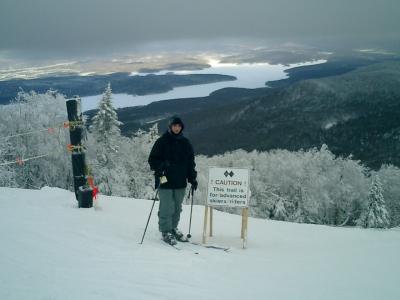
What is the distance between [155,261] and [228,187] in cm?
286

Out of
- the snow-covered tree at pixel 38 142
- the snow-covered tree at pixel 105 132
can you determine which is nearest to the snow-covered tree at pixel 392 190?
the snow-covered tree at pixel 105 132

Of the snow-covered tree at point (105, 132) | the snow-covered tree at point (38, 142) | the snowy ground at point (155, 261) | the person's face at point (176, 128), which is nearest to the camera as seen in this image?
the snowy ground at point (155, 261)

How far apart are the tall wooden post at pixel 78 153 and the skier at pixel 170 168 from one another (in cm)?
→ 300

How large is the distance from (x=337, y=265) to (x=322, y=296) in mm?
2084

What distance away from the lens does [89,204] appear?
10.0 metres

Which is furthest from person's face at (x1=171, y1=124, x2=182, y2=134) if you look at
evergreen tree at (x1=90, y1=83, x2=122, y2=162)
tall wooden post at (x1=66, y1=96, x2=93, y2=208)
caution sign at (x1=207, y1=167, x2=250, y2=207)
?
evergreen tree at (x1=90, y1=83, x2=122, y2=162)

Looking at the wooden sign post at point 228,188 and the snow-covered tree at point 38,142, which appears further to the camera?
the snow-covered tree at point 38,142

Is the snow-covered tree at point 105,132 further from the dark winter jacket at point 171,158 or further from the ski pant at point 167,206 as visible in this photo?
the dark winter jacket at point 171,158

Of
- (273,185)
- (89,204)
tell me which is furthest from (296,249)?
(273,185)

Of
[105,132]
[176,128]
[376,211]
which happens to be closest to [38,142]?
[105,132]

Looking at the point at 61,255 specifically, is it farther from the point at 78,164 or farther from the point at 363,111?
the point at 363,111

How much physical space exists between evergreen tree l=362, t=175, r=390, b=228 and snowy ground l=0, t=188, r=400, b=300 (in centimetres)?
2456

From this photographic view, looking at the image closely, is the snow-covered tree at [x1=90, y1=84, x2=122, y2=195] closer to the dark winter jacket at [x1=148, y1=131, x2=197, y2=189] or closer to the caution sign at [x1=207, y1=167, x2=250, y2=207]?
the caution sign at [x1=207, y1=167, x2=250, y2=207]

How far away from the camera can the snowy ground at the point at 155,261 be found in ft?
16.2
